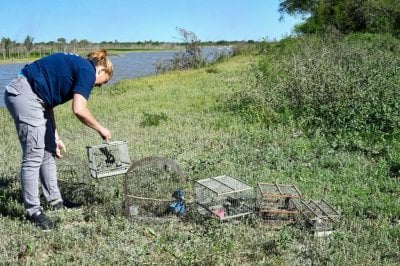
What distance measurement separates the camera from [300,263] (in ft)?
12.4

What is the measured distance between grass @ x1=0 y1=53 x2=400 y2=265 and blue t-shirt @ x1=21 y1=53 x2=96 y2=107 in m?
1.18

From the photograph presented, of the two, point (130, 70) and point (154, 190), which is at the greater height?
point (154, 190)

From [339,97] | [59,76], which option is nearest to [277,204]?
[59,76]

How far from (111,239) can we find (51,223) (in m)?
0.68

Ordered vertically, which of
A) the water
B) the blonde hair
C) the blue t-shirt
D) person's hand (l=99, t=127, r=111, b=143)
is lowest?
the water

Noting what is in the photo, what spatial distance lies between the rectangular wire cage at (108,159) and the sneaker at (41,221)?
0.58 m

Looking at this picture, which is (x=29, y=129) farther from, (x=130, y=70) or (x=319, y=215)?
(x=130, y=70)

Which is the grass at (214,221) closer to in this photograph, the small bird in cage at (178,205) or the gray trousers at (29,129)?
the small bird in cage at (178,205)

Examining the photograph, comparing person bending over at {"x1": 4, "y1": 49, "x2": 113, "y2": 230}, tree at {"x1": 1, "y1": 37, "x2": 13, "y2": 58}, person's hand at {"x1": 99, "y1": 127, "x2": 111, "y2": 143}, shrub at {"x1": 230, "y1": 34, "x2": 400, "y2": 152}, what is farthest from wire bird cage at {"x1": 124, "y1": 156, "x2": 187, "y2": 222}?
tree at {"x1": 1, "y1": 37, "x2": 13, "y2": 58}

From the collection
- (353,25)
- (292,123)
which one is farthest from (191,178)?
(353,25)

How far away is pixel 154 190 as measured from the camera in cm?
512

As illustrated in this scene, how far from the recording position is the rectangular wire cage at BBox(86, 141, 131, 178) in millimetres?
4787

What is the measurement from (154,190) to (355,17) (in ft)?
94.2

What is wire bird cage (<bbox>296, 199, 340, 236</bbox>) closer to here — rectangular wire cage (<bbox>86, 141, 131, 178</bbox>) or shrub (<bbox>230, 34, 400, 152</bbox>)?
rectangular wire cage (<bbox>86, 141, 131, 178</bbox>)
